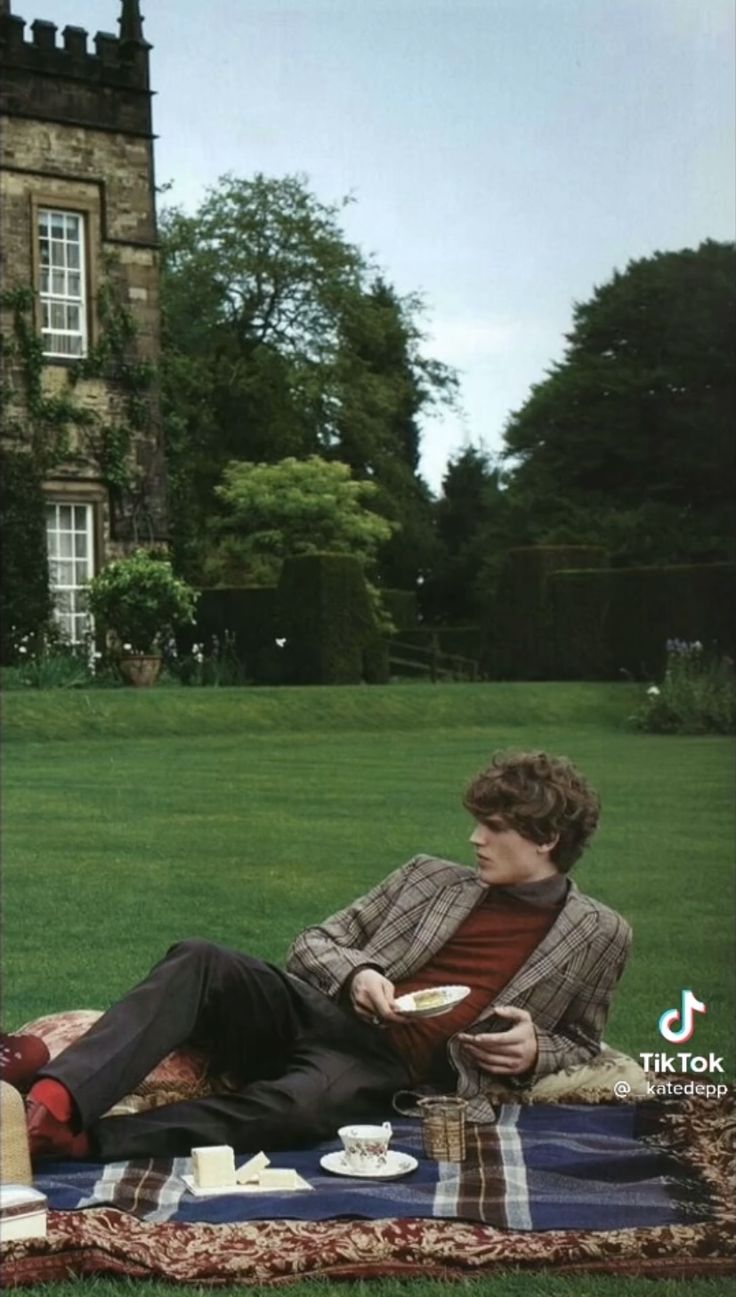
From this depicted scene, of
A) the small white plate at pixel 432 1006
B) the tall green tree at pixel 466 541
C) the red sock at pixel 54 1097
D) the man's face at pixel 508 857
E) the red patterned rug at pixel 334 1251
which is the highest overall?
the tall green tree at pixel 466 541

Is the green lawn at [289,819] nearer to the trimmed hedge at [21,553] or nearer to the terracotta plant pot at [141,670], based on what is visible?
the terracotta plant pot at [141,670]

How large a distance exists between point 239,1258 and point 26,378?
8.77ft

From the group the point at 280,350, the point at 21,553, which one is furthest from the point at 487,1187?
the point at 21,553

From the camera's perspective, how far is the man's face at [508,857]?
3684 mm

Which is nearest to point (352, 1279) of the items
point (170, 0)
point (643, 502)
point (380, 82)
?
point (643, 502)

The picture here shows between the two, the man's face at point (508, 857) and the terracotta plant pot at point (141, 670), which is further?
the terracotta plant pot at point (141, 670)

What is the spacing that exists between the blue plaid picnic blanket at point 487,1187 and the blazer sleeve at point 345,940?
37 cm

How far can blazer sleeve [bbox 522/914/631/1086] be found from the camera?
3648 millimetres

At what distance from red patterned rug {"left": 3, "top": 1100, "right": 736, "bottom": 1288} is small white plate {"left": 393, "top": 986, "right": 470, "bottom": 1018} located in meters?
0.59

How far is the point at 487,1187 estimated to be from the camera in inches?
128

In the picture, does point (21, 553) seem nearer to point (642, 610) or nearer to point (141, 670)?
point (141, 670)

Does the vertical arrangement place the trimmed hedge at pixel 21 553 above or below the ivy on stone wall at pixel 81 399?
below

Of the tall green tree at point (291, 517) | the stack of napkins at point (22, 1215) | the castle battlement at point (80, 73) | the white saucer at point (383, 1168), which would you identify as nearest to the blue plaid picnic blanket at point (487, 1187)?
the white saucer at point (383, 1168)

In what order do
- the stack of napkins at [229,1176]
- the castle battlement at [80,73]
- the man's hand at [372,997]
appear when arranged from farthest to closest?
the castle battlement at [80,73] → the man's hand at [372,997] → the stack of napkins at [229,1176]
